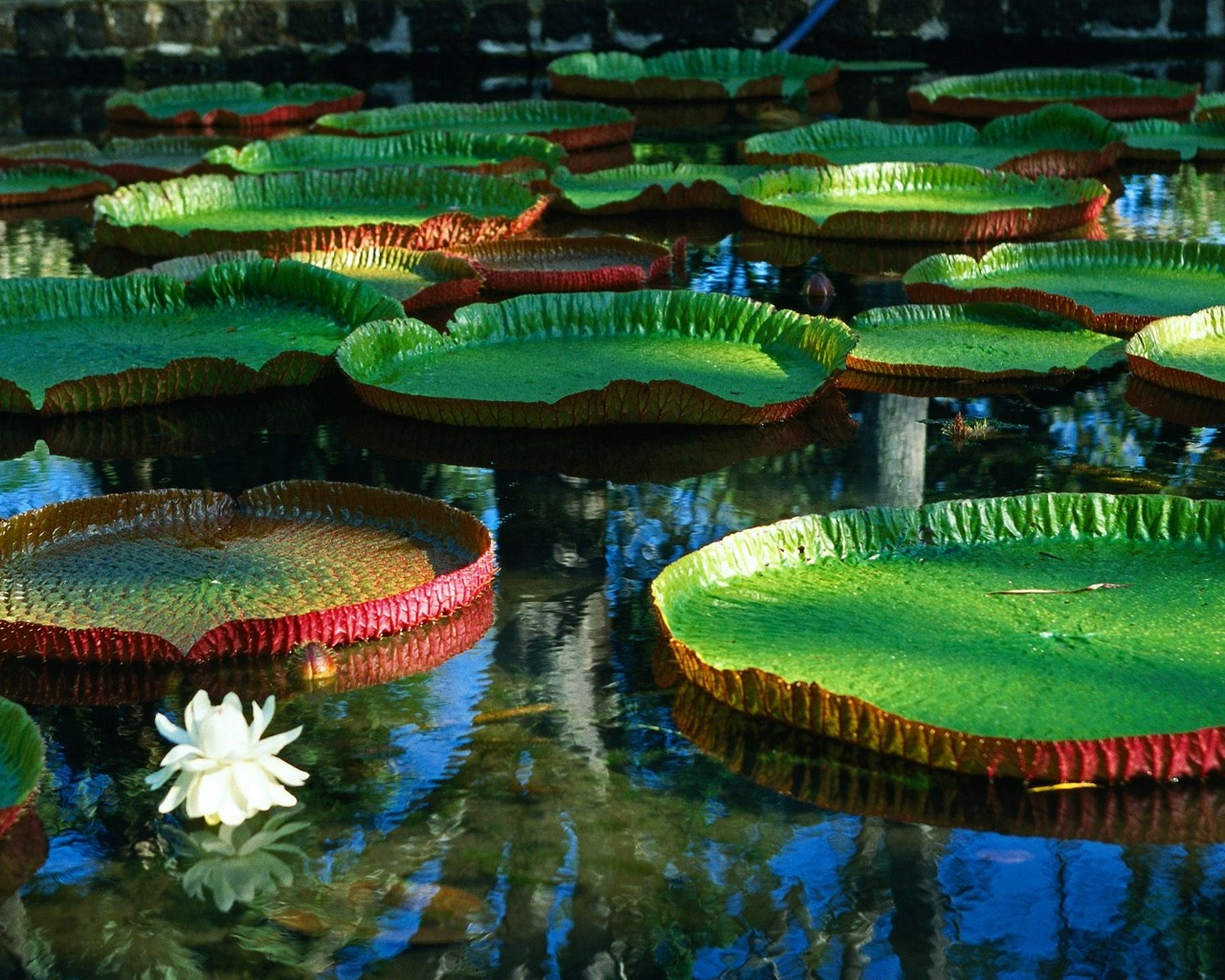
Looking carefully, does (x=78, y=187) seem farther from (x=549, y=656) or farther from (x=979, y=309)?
(x=549, y=656)

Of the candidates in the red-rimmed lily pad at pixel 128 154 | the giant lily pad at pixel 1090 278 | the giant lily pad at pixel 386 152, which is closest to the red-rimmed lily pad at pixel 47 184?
the red-rimmed lily pad at pixel 128 154

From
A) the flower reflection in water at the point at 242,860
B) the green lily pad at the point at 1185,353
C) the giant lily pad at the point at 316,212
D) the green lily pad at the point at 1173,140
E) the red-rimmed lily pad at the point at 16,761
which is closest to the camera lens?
the flower reflection in water at the point at 242,860

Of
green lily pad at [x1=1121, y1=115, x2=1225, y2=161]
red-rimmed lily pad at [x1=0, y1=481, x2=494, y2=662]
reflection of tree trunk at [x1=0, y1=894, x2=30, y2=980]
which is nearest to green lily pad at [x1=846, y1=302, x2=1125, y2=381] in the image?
red-rimmed lily pad at [x1=0, y1=481, x2=494, y2=662]

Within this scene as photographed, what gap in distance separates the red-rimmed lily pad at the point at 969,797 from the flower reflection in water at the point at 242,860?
0.57m

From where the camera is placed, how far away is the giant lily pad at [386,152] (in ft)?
23.6

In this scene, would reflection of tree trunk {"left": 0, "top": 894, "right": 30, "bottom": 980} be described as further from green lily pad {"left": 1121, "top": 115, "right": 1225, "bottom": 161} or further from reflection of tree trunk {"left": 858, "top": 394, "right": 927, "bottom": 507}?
green lily pad {"left": 1121, "top": 115, "right": 1225, "bottom": 161}

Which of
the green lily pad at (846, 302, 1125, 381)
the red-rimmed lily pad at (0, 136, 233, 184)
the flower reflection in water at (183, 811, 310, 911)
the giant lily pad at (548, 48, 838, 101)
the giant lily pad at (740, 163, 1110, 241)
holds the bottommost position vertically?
the flower reflection in water at (183, 811, 310, 911)

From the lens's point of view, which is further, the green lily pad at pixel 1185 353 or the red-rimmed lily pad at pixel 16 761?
the green lily pad at pixel 1185 353

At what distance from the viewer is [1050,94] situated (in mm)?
9180

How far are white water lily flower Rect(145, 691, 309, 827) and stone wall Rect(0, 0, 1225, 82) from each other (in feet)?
31.8

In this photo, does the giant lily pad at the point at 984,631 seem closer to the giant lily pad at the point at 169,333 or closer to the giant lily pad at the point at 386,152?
the giant lily pad at the point at 169,333

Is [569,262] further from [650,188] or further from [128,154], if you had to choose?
[128,154]

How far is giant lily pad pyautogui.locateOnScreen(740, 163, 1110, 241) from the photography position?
5.80m

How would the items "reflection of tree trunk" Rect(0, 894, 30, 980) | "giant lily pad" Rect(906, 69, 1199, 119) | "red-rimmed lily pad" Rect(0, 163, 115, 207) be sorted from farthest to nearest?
"giant lily pad" Rect(906, 69, 1199, 119), "red-rimmed lily pad" Rect(0, 163, 115, 207), "reflection of tree trunk" Rect(0, 894, 30, 980)
